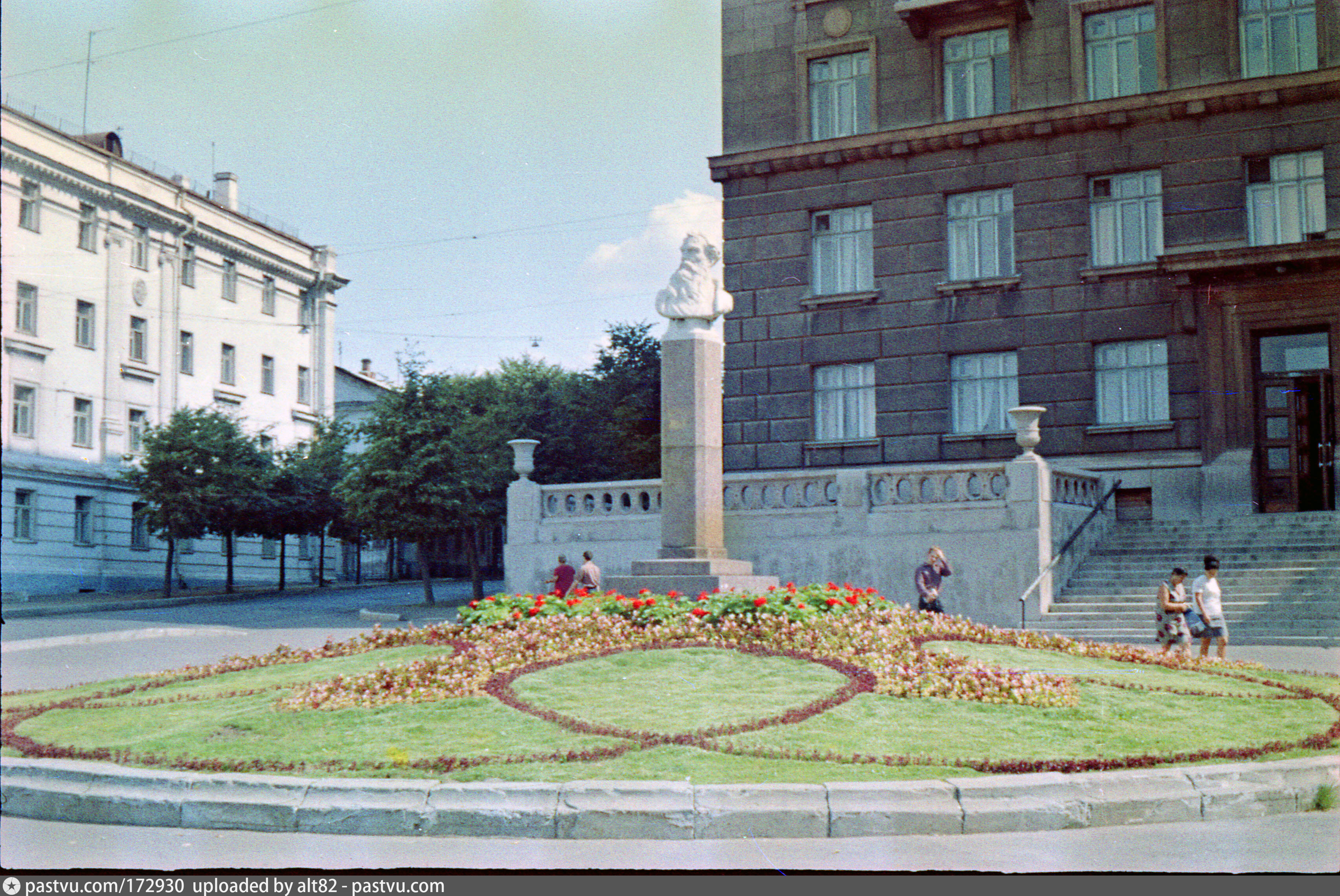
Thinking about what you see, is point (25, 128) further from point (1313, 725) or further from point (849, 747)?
point (1313, 725)

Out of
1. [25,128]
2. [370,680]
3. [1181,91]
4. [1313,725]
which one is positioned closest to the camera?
[25,128]

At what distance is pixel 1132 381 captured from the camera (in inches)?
1081

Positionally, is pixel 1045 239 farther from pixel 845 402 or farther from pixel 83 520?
pixel 83 520

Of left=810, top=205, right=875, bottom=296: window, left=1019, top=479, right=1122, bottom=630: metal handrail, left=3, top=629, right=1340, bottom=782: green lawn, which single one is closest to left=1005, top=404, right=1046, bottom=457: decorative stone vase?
left=1019, top=479, right=1122, bottom=630: metal handrail

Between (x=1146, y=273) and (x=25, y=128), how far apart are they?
72.4 feet

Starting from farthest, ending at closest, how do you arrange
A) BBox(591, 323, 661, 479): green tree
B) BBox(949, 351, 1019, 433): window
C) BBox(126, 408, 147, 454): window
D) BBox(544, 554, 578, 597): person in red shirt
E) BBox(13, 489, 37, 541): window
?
BBox(591, 323, 661, 479): green tree < BBox(949, 351, 1019, 433): window < BBox(544, 554, 578, 597): person in red shirt < BBox(126, 408, 147, 454): window < BBox(13, 489, 37, 541): window

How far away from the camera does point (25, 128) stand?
10008 millimetres

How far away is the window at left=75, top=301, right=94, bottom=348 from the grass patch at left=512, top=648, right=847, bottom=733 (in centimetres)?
454

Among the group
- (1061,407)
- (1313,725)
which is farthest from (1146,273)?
(1313,725)

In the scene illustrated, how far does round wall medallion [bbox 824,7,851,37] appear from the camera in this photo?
2986 cm

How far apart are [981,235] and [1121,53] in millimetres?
4380

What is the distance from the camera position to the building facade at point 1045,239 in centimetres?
2595

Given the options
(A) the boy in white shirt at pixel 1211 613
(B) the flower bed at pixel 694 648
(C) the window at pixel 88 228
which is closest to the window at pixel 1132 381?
(A) the boy in white shirt at pixel 1211 613

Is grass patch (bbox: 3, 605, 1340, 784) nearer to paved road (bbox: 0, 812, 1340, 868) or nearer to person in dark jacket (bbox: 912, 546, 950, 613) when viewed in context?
paved road (bbox: 0, 812, 1340, 868)
